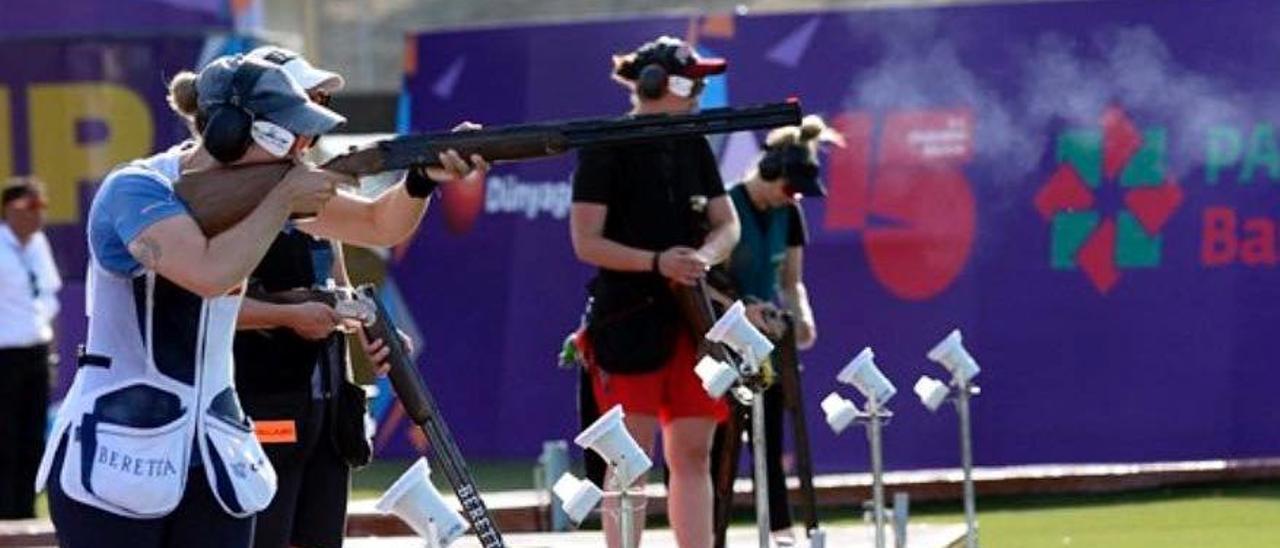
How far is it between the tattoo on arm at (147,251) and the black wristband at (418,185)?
37.4 inches

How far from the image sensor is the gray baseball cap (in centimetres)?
644

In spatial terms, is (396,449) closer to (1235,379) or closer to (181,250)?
(1235,379)

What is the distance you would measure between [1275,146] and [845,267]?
2.10 meters

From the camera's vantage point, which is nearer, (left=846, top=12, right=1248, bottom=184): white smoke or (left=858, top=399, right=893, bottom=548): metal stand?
(left=858, top=399, right=893, bottom=548): metal stand

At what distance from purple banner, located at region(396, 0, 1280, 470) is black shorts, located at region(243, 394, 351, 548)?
25.1ft

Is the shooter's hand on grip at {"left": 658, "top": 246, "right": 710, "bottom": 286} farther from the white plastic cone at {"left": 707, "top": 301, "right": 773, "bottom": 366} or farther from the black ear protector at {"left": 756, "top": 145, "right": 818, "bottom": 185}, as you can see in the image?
the black ear protector at {"left": 756, "top": 145, "right": 818, "bottom": 185}

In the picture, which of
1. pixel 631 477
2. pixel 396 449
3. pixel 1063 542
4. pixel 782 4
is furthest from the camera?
pixel 782 4

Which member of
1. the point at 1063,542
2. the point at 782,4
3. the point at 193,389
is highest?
the point at 782,4

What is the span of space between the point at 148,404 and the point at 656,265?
3635 mm

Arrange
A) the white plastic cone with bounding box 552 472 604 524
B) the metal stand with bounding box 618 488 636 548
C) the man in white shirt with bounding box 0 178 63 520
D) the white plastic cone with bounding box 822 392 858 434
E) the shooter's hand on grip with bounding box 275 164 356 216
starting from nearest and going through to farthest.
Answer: the shooter's hand on grip with bounding box 275 164 356 216
the white plastic cone with bounding box 552 472 604 524
the metal stand with bounding box 618 488 636 548
the white plastic cone with bounding box 822 392 858 434
the man in white shirt with bounding box 0 178 63 520

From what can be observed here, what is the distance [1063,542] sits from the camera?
40.3 ft

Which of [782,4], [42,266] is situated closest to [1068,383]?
[42,266]

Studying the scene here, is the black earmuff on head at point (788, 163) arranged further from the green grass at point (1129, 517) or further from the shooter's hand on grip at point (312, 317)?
the shooter's hand on grip at point (312, 317)

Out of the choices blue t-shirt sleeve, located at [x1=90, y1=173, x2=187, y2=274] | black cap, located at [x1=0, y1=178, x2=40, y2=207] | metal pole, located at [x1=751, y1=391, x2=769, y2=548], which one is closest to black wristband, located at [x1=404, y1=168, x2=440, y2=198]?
blue t-shirt sleeve, located at [x1=90, y1=173, x2=187, y2=274]
